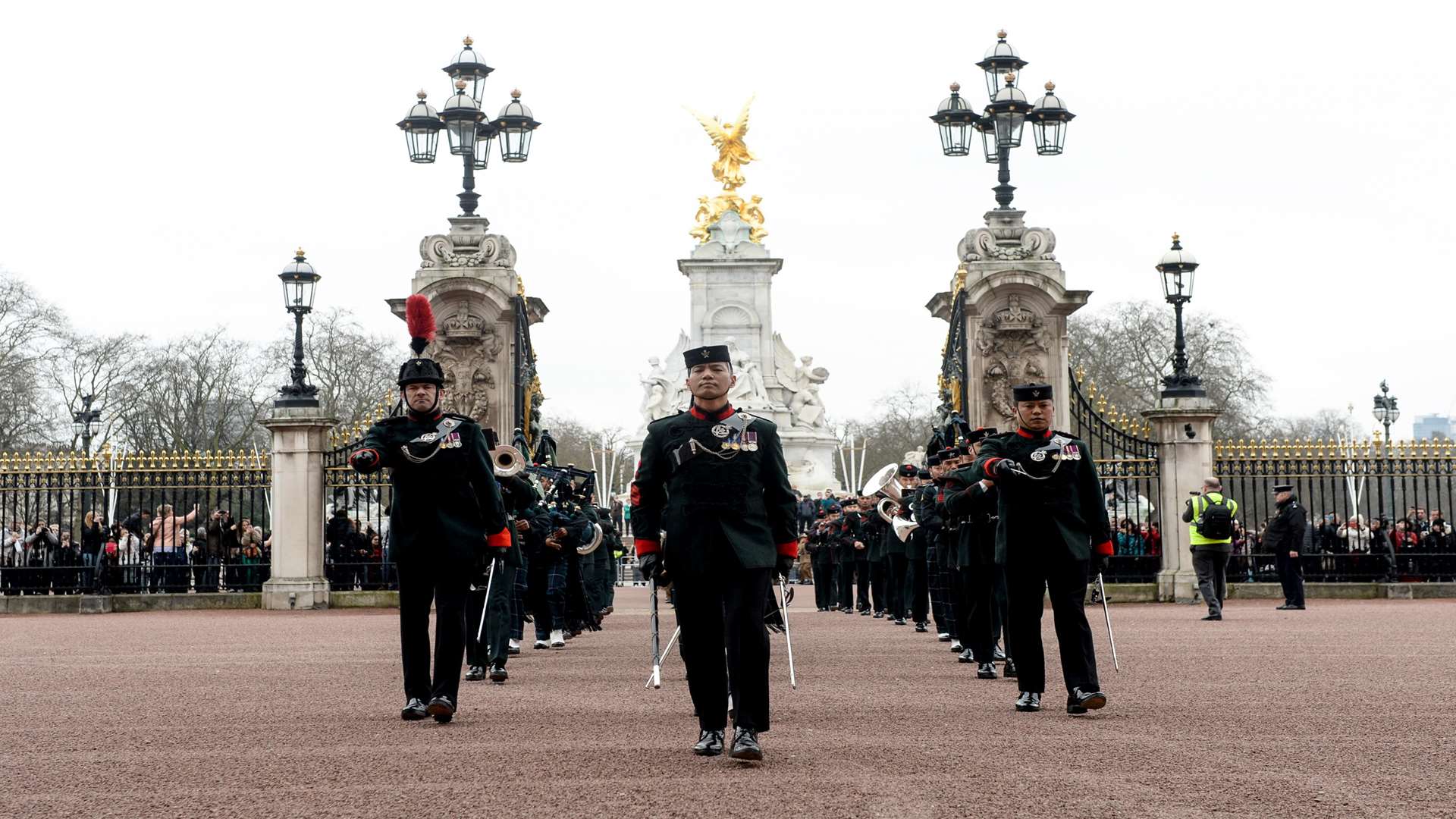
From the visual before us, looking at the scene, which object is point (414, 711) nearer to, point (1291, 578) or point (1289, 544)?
point (1291, 578)

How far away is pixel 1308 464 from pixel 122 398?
42513 mm

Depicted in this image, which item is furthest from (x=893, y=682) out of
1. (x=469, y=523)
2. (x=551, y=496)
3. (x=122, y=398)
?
(x=122, y=398)

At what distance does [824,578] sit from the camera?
26.6 meters

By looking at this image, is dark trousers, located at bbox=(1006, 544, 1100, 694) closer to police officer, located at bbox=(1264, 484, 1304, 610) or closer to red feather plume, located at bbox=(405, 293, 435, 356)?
red feather plume, located at bbox=(405, 293, 435, 356)

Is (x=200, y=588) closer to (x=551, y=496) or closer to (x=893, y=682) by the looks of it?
(x=551, y=496)

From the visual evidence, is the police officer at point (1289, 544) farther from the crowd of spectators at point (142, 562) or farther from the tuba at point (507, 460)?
the crowd of spectators at point (142, 562)

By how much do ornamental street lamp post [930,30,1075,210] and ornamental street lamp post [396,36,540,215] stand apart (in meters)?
5.28

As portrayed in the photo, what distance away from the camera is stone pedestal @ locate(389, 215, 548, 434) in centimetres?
2236

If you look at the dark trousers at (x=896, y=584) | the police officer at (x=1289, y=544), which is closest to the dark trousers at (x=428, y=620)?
the dark trousers at (x=896, y=584)

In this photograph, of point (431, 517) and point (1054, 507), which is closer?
point (431, 517)

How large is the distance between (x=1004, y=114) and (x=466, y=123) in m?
6.74

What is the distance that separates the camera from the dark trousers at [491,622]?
12.4 m

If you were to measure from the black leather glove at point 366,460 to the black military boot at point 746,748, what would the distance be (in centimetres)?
264

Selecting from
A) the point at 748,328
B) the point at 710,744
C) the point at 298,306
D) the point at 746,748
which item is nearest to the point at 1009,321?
the point at 298,306
